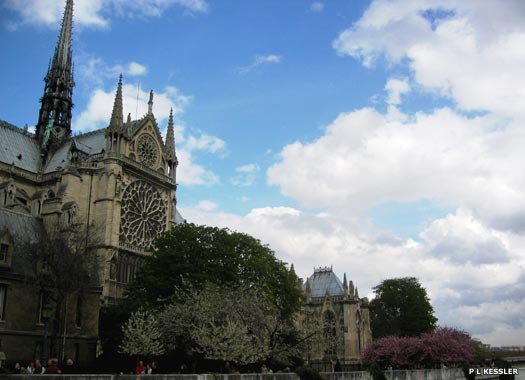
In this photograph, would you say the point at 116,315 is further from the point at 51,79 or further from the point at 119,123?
the point at 51,79

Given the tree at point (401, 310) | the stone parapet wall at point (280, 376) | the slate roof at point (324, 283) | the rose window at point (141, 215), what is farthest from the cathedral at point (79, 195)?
the tree at point (401, 310)

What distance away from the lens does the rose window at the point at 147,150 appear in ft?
196

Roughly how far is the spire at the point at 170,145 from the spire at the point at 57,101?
12.7 metres

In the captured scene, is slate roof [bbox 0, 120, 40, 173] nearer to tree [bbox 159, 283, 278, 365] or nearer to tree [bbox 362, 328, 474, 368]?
tree [bbox 159, 283, 278, 365]

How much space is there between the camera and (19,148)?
60.8m

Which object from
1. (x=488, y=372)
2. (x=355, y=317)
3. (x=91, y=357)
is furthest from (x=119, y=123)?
(x=355, y=317)

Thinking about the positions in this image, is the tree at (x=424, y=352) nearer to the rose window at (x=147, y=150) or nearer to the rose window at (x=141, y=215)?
the rose window at (x=141, y=215)

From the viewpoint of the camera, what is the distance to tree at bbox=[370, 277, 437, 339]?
265 feet

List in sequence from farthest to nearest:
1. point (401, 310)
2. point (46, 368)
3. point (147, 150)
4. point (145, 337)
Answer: point (401, 310)
point (147, 150)
point (145, 337)
point (46, 368)

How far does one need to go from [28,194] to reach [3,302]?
88.0 ft

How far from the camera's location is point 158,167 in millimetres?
61969

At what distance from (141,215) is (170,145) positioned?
11047 millimetres

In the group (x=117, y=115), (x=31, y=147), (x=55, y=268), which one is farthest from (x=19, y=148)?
(x=55, y=268)

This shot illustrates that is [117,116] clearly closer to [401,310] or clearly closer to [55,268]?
[55,268]
